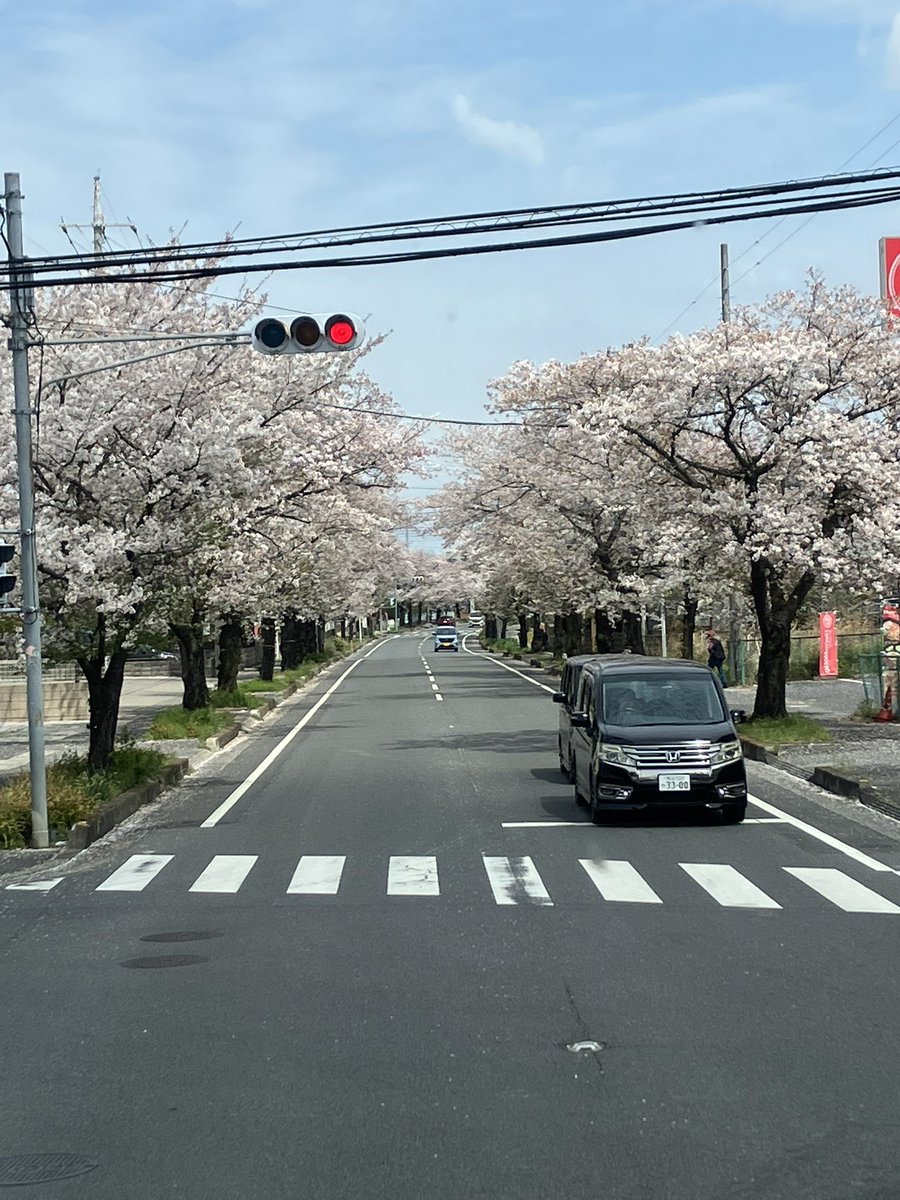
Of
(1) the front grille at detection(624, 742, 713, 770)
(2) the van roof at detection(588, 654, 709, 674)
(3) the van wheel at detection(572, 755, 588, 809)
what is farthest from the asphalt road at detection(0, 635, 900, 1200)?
(2) the van roof at detection(588, 654, 709, 674)

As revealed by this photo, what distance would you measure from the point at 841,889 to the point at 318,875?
4.65 meters

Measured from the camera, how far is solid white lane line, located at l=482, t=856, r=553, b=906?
11289 mm

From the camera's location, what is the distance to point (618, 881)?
12.1 m

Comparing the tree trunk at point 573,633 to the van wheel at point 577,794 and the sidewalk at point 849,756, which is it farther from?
the van wheel at point 577,794

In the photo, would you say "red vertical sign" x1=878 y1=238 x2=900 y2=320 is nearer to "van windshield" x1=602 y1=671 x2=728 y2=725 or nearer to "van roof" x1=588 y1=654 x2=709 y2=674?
"van roof" x1=588 y1=654 x2=709 y2=674

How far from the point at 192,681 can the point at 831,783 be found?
1626 centimetres

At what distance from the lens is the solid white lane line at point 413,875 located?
1173cm

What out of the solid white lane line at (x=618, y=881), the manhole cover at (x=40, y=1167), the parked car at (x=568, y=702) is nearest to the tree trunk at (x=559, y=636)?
the parked car at (x=568, y=702)

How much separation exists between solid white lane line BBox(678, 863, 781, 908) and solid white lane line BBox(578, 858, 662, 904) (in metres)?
0.50

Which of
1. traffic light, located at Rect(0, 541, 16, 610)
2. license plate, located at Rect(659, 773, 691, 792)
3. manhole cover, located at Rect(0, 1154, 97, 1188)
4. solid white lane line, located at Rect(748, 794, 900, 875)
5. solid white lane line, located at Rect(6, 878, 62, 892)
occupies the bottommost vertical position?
solid white lane line, located at Rect(748, 794, 900, 875)

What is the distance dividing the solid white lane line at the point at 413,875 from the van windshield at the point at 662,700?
370 cm

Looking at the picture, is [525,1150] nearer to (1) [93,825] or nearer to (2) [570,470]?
(1) [93,825]

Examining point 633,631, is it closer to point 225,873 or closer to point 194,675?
point 194,675

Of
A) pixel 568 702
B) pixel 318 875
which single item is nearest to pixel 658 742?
pixel 568 702
